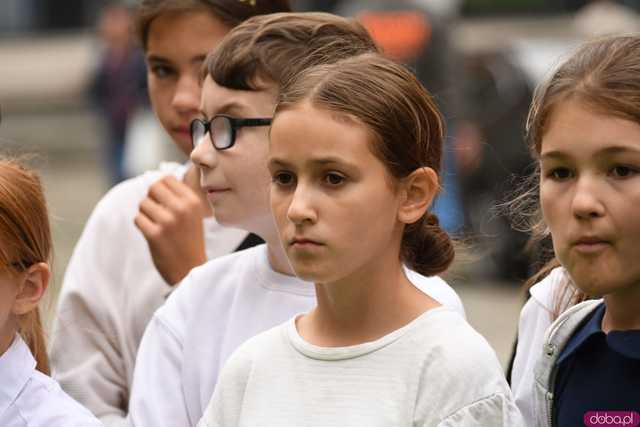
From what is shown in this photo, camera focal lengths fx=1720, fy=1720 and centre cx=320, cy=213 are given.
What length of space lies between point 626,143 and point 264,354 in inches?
32.3

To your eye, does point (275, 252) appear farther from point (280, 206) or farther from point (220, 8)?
point (220, 8)

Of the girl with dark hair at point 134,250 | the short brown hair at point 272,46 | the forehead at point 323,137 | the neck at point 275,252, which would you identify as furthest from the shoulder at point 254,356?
the girl with dark hair at point 134,250

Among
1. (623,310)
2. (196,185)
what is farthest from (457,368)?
(196,185)

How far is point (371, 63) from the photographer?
11.2ft

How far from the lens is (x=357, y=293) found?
3320 mm

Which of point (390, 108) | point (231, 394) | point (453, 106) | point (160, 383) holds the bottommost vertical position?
point (453, 106)

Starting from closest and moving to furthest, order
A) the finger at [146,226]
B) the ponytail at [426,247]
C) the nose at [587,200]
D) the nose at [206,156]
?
the nose at [587,200] → the ponytail at [426,247] → the nose at [206,156] → the finger at [146,226]

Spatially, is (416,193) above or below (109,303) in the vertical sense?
above

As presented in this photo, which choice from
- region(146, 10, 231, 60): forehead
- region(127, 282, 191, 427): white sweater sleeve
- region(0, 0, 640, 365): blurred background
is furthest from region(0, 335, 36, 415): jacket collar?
region(0, 0, 640, 365): blurred background

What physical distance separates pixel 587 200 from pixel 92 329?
1.91m

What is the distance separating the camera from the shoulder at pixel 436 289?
3.76 m

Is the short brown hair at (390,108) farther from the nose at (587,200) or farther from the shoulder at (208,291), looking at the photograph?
the shoulder at (208,291)

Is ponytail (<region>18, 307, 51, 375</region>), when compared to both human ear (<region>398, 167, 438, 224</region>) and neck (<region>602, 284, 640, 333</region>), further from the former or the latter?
neck (<region>602, 284, 640, 333</region>)

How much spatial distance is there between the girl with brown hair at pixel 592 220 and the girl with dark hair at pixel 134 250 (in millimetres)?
1290
